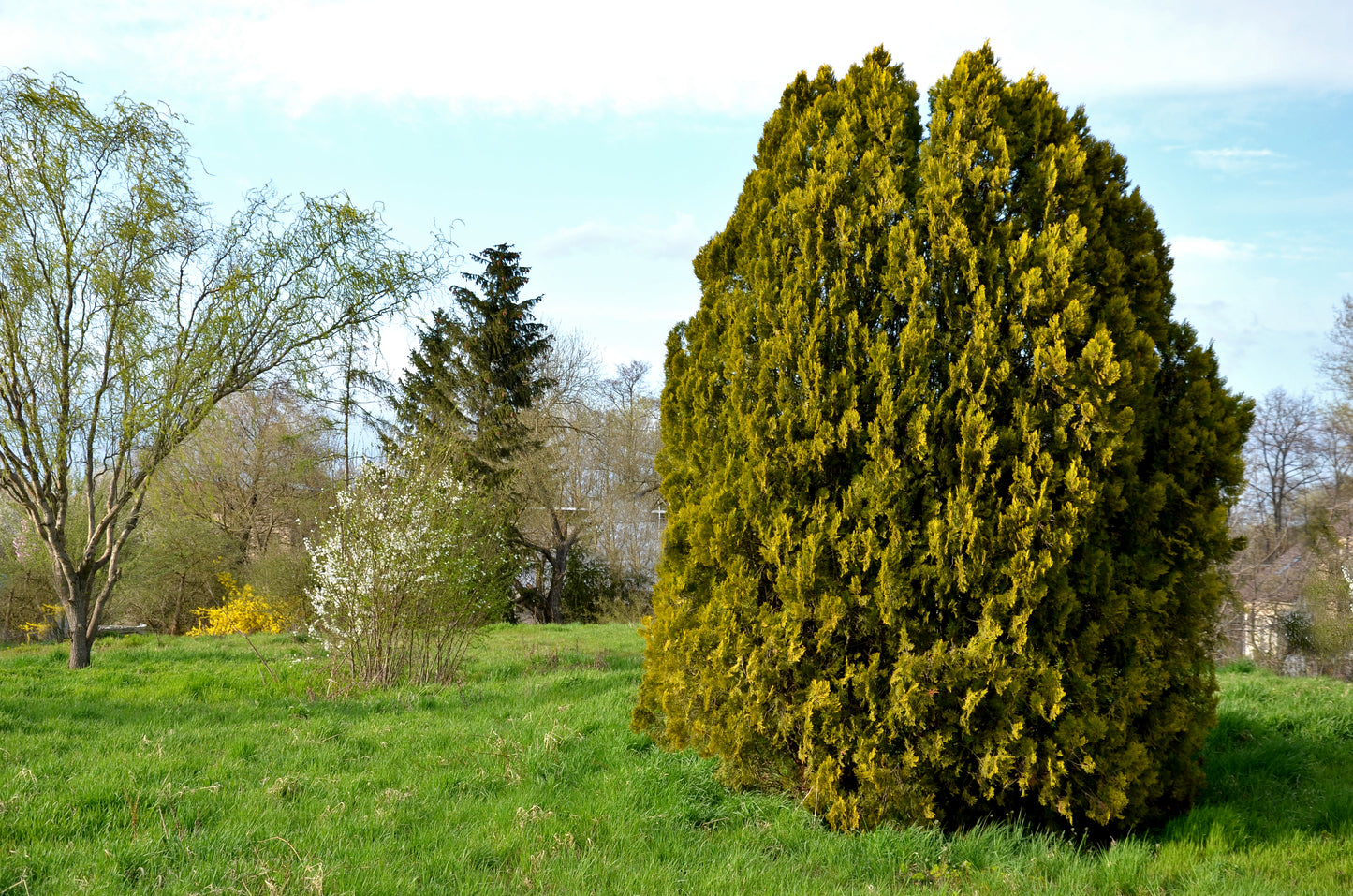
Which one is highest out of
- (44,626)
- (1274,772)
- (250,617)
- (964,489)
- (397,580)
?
(964,489)

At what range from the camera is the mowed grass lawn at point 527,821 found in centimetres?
307

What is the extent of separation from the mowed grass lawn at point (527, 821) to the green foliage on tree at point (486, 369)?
534 inches

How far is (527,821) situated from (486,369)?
17.0 meters

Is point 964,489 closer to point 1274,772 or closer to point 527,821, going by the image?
point 527,821

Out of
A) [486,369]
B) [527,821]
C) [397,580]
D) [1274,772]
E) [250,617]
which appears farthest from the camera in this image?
[486,369]

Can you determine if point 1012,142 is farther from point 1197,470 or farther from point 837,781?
point 837,781

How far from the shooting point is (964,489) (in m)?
3.66

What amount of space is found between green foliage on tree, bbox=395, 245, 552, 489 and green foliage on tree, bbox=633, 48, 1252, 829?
15.4 m

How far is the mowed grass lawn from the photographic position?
3.07 meters

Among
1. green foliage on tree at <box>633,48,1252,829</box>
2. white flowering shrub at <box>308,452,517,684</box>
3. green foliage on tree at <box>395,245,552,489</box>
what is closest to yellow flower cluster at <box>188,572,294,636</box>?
green foliage on tree at <box>395,245,552,489</box>

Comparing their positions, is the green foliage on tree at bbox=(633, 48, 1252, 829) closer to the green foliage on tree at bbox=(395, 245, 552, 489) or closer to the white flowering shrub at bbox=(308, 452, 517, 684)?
the white flowering shrub at bbox=(308, 452, 517, 684)

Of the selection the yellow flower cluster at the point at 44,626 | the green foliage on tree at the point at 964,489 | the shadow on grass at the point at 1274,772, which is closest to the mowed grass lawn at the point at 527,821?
the shadow on grass at the point at 1274,772

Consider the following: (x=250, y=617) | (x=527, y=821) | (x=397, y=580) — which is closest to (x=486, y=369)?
(x=250, y=617)

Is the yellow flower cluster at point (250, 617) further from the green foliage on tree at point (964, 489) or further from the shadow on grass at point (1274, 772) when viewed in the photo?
the shadow on grass at point (1274, 772)
